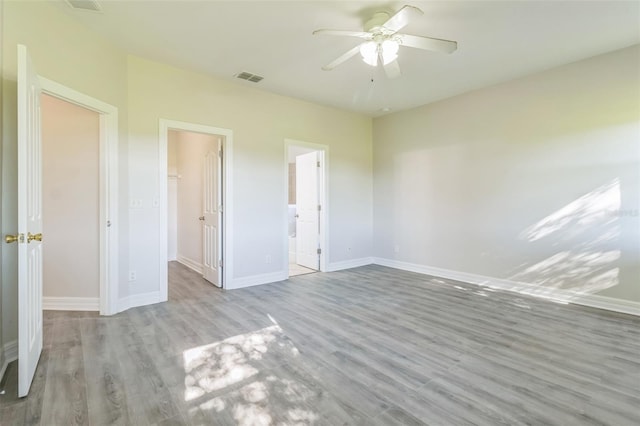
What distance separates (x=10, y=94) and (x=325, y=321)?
3.18 meters

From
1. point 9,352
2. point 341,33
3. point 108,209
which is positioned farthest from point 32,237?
point 341,33

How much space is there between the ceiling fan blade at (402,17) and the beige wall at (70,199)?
10.5 feet

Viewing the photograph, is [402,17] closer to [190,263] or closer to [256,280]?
[256,280]

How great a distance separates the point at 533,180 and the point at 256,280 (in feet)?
13.2

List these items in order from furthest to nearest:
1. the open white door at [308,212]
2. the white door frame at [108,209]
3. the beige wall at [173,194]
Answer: the beige wall at [173,194]
the open white door at [308,212]
the white door frame at [108,209]

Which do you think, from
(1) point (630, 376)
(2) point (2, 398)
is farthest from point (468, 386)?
(2) point (2, 398)

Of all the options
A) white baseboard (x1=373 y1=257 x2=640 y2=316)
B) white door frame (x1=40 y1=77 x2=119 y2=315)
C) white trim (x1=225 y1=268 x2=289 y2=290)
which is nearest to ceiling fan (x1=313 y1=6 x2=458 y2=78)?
white door frame (x1=40 y1=77 x2=119 y2=315)

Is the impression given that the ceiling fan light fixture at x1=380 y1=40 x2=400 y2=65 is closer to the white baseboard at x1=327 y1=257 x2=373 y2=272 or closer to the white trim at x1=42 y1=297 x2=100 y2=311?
the white baseboard at x1=327 y1=257 x2=373 y2=272

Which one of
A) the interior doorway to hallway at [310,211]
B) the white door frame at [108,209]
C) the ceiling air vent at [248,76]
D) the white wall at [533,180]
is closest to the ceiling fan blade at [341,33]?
the ceiling air vent at [248,76]

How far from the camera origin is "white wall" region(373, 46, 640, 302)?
3.36 m

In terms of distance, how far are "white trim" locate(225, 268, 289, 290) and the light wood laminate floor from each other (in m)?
0.66

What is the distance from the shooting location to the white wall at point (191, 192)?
5.22 m

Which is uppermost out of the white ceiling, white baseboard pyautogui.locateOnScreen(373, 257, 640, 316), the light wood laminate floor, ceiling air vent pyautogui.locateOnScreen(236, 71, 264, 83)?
ceiling air vent pyautogui.locateOnScreen(236, 71, 264, 83)

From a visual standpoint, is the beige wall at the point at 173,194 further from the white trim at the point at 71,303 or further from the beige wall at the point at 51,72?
the beige wall at the point at 51,72
